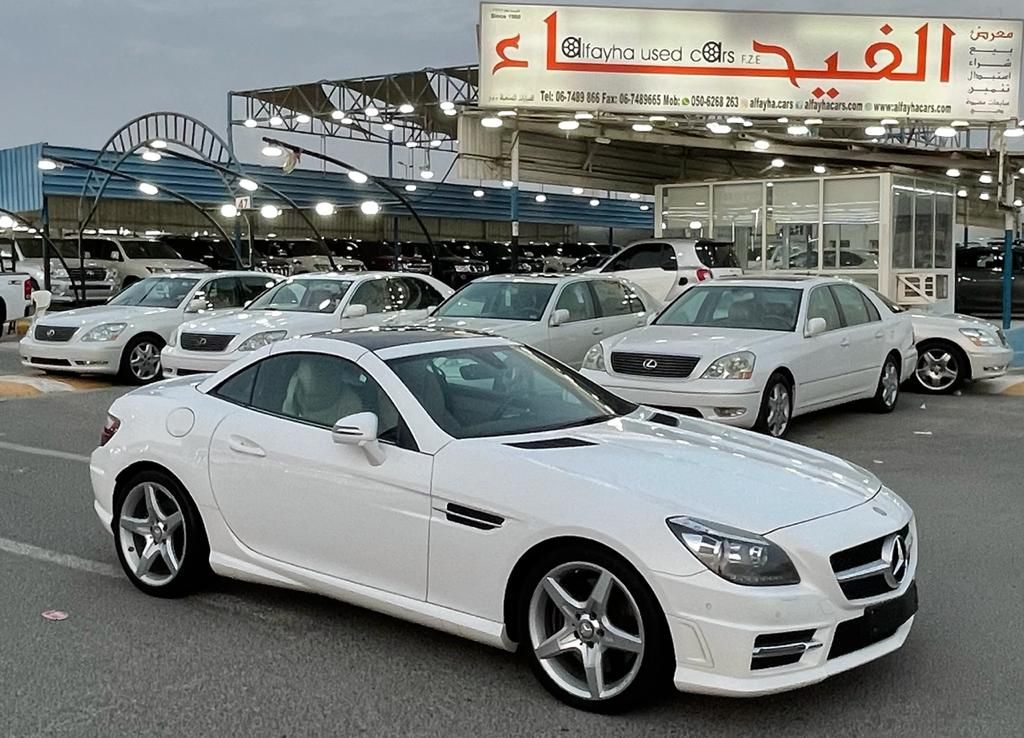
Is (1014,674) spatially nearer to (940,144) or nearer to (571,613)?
(571,613)

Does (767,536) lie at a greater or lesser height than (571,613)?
greater

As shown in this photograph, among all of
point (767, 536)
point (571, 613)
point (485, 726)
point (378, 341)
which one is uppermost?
point (378, 341)

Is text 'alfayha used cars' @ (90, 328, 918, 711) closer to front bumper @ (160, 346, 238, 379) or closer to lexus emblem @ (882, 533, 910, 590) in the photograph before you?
lexus emblem @ (882, 533, 910, 590)

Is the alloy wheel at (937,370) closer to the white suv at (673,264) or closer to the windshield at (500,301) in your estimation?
the windshield at (500,301)

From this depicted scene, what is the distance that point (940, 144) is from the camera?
3891 cm

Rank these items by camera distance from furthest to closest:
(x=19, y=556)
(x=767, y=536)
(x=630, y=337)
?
(x=630, y=337), (x=19, y=556), (x=767, y=536)

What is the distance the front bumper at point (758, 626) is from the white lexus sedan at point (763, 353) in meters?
5.93

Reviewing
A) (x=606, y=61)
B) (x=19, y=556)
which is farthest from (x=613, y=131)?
(x=19, y=556)

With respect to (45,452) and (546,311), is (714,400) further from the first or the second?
(45,452)

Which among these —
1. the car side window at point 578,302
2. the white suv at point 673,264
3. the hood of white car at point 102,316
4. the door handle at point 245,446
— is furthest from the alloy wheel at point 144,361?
the door handle at point 245,446

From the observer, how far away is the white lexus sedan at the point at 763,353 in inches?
398

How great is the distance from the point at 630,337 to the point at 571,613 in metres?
6.96

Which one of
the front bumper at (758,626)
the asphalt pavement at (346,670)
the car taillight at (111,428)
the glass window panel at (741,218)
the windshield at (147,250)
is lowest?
the asphalt pavement at (346,670)

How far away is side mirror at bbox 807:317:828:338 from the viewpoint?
35.6 feet
